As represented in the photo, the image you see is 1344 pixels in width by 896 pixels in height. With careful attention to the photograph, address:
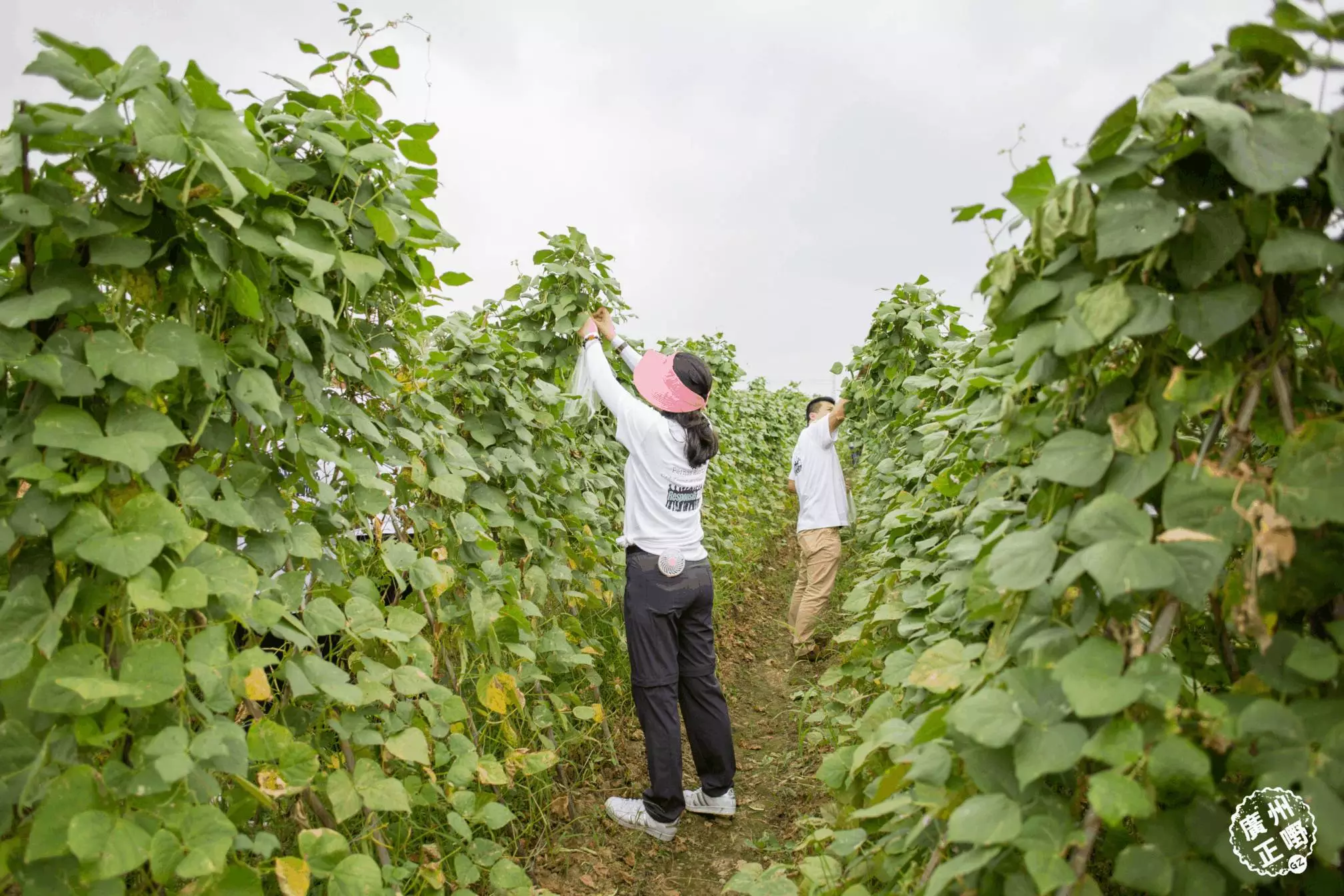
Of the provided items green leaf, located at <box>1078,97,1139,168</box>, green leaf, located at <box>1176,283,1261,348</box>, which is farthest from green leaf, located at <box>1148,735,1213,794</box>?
green leaf, located at <box>1078,97,1139,168</box>

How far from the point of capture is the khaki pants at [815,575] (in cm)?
552

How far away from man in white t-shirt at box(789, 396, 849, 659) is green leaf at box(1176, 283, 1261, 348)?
447cm

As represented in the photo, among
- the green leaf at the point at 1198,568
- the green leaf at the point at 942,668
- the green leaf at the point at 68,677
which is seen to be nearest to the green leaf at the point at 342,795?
the green leaf at the point at 68,677

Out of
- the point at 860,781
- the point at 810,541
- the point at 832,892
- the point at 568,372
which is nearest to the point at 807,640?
the point at 810,541

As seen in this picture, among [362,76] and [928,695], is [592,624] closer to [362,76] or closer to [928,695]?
[928,695]

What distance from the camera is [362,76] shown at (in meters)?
1.89

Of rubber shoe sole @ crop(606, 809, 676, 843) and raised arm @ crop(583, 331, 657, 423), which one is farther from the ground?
raised arm @ crop(583, 331, 657, 423)

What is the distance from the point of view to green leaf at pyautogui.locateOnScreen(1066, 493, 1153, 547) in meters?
1.06

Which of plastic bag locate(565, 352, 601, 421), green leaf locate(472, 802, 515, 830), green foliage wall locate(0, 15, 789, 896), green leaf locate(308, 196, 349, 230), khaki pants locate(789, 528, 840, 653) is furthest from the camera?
khaki pants locate(789, 528, 840, 653)

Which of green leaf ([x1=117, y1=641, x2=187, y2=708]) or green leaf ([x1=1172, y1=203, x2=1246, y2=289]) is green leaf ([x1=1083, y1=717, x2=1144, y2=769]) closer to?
green leaf ([x1=1172, y1=203, x2=1246, y2=289])

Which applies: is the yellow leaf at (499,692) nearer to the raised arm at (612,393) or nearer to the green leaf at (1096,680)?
the raised arm at (612,393)

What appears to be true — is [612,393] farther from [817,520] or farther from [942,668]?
[817,520]

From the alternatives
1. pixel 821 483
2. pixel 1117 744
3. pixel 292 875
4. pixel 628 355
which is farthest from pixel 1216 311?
pixel 821 483

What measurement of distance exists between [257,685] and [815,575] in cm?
446
